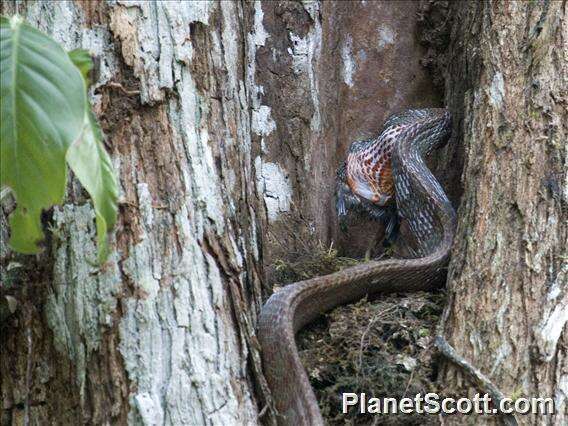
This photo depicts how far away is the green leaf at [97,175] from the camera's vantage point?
2.37 meters

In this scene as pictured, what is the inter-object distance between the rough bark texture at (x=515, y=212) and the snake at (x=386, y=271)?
291 millimetres

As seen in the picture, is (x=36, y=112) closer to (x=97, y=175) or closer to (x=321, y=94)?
(x=97, y=175)

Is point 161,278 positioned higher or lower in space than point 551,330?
higher

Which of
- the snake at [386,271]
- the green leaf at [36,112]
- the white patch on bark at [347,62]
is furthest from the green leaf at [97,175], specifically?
the white patch on bark at [347,62]

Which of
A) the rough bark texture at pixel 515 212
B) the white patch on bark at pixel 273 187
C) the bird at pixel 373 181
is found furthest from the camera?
the bird at pixel 373 181

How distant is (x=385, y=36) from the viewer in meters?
4.65

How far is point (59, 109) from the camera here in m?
2.26

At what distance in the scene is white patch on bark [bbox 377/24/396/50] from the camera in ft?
Result: 15.2

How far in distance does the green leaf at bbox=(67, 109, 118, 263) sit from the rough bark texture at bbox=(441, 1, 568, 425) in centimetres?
162

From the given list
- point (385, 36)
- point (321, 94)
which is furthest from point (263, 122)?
point (385, 36)

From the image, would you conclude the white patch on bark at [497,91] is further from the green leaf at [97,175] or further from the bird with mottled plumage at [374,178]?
the green leaf at [97,175]

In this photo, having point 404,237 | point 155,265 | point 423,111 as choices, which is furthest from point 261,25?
point 155,265

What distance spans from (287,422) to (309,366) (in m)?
0.36

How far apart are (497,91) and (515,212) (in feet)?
2.18
